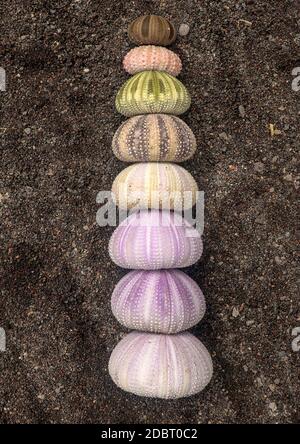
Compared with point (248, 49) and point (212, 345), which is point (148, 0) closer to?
point (248, 49)

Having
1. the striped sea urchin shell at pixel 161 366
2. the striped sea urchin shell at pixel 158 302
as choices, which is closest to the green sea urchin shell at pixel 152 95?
the striped sea urchin shell at pixel 158 302

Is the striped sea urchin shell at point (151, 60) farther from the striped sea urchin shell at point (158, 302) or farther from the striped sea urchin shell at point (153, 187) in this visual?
the striped sea urchin shell at point (158, 302)

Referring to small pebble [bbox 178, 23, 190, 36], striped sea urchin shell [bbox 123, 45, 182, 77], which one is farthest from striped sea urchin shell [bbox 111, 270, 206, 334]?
small pebble [bbox 178, 23, 190, 36]

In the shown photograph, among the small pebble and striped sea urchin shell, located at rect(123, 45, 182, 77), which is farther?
the small pebble

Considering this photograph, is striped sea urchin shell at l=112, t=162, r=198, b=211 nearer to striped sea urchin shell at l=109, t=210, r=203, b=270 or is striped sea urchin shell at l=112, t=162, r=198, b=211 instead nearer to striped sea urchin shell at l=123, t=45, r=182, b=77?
striped sea urchin shell at l=109, t=210, r=203, b=270
